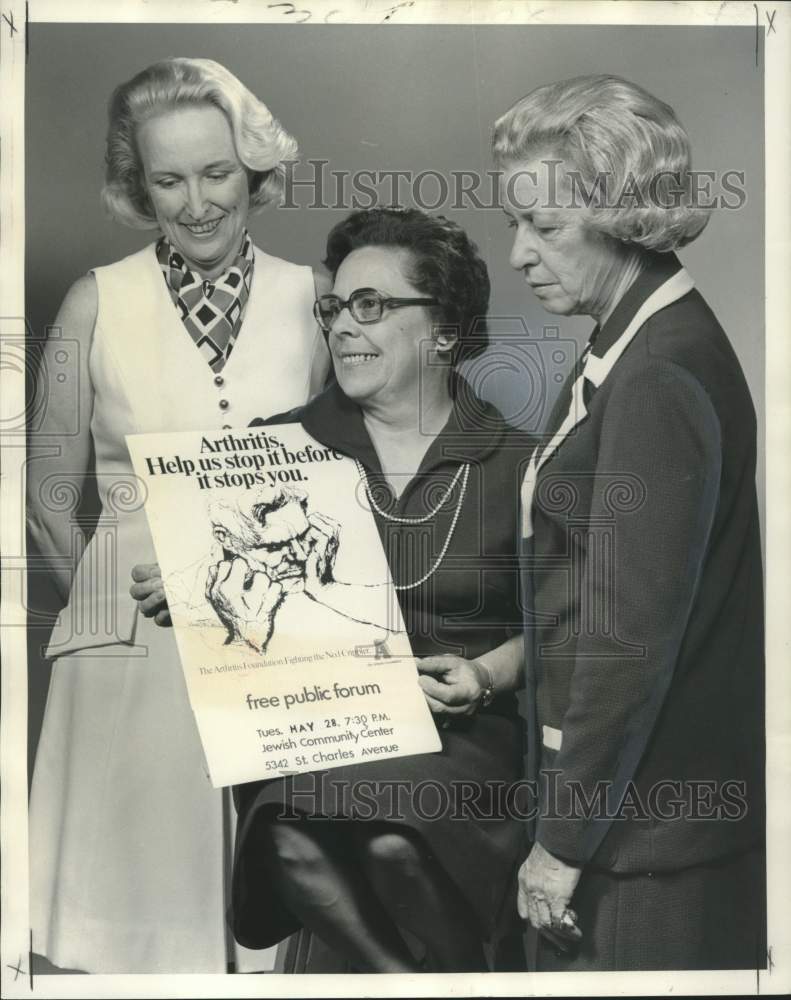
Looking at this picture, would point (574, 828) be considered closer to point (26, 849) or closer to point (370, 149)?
point (26, 849)

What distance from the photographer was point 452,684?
1.76 meters

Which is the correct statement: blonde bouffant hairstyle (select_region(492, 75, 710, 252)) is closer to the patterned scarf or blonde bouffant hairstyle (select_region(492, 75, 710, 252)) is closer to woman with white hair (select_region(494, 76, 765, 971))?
woman with white hair (select_region(494, 76, 765, 971))

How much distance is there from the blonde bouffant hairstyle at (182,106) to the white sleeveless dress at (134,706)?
0.10m

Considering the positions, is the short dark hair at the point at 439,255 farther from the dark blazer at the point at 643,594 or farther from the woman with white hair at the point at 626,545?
the dark blazer at the point at 643,594

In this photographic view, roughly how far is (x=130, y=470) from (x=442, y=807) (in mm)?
748

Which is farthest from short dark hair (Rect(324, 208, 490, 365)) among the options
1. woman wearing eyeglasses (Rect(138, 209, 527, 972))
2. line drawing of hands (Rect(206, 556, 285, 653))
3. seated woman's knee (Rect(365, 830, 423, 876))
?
seated woman's knee (Rect(365, 830, 423, 876))

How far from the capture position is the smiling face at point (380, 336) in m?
1.76

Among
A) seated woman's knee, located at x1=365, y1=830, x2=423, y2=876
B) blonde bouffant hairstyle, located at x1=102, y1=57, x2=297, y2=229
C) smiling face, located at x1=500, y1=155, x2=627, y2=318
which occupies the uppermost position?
blonde bouffant hairstyle, located at x1=102, y1=57, x2=297, y2=229

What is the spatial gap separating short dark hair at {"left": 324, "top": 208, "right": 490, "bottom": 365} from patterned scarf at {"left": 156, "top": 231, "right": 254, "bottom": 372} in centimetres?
15

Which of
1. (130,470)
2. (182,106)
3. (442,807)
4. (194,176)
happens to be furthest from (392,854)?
(182,106)

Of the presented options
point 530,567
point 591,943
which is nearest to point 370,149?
→ point 530,567

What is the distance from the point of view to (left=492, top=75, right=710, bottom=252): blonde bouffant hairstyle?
1757 millimetres

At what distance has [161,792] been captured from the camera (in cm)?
179

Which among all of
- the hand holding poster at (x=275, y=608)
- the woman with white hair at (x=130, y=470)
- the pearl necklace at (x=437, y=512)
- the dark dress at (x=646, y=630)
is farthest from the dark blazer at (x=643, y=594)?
the woman with white hair at (x=130, y=470)
